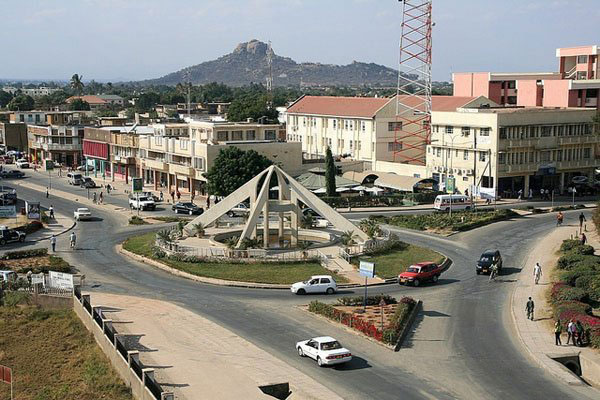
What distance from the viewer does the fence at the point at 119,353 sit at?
33250 millimetres

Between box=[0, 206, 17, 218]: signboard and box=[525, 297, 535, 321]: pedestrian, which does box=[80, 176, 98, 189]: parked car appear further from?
box=[525, 297, 535, 321]: pedestrian

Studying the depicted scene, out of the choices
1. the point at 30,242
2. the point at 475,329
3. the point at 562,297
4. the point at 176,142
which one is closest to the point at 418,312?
the point at 475,329

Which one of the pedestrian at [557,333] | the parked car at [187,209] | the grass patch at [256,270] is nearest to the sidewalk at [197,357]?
the grass patch at [256,270]

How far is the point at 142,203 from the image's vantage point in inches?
3388

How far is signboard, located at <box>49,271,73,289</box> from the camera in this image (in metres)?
48.2

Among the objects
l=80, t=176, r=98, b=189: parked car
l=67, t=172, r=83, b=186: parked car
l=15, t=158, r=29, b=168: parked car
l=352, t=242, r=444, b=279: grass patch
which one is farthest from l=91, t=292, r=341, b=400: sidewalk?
l=15, t=158, r=29, b=168: parked car

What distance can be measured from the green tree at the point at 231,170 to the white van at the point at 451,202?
18.5 metres

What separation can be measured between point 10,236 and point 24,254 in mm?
7391

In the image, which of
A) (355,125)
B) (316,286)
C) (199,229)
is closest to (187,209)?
(199,229)

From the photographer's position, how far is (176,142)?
3971 inches

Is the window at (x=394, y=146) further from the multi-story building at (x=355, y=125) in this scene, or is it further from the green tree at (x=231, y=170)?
the green tree at (x=231, y=170)

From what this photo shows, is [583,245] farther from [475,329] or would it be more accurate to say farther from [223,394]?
[223,394]

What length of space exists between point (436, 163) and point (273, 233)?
36.6 metres

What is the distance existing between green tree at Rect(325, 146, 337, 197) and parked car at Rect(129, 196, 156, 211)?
18433 mm
